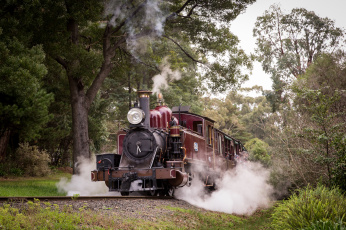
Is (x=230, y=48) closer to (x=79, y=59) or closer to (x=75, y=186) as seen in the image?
(x=79, y=59)

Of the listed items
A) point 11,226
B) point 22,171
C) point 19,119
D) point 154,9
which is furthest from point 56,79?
point 11,226

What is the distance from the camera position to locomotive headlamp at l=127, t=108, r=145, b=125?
498 inches

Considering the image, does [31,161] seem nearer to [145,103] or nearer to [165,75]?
[165,75]

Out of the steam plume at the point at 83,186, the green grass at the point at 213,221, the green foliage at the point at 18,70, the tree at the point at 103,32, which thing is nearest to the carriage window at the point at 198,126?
the green grass at the point at 213,221

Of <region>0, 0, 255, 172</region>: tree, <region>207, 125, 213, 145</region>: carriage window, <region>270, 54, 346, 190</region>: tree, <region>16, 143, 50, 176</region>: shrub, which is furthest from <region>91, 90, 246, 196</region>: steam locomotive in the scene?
<region>16, 143, 50, 176</region>: shrub

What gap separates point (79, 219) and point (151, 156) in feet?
18.6

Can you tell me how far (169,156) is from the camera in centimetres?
1347

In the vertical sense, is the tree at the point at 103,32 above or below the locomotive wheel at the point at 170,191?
above

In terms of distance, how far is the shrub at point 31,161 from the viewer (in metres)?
24.5

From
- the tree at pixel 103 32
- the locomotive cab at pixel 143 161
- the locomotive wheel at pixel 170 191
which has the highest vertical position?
the tree at pixel 103 32

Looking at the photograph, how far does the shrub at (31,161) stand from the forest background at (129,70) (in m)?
0.06

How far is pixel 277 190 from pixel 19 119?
40.4 ft

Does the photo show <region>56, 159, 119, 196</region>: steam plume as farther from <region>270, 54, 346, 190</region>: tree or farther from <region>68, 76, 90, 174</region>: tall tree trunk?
<region>270, 54, 346, 190</region>: tree

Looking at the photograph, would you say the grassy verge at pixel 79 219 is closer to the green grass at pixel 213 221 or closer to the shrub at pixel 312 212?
the green grass at pixel 213 221
